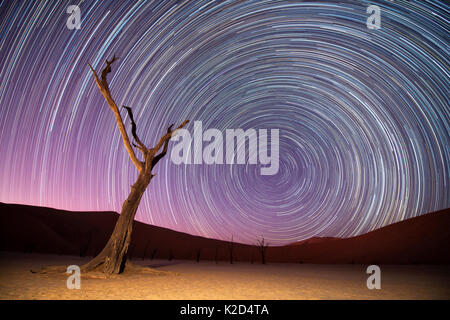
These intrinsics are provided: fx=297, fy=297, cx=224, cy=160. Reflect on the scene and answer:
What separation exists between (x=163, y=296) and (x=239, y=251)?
66.0 m

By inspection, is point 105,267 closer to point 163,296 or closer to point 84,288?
point 84,288

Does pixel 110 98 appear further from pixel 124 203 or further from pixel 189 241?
pixel 189 241

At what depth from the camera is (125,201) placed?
15.6m

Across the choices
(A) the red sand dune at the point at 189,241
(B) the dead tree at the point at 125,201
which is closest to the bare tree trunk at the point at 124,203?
(B) the dead tree at the point at 125,201

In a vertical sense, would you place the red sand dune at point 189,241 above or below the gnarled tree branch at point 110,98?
below

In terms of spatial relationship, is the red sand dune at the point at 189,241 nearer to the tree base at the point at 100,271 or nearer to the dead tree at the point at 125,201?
the tree base at the point at 100,271

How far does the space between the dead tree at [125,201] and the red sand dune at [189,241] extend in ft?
80.3

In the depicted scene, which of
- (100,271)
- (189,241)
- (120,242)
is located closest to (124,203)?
(120,242)

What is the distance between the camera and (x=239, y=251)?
2849 inches

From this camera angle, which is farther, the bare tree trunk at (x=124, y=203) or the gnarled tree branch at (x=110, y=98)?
the gnarled tree branch at (x=110, y=98)

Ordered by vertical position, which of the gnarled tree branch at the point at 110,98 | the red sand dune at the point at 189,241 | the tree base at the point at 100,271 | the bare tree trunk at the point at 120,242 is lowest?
the red sand dune at the point at 189,241

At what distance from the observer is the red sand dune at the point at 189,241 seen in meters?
47.2

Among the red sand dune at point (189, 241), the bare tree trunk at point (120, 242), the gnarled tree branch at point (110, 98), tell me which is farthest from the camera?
the red sand dune at point (189, 241)
